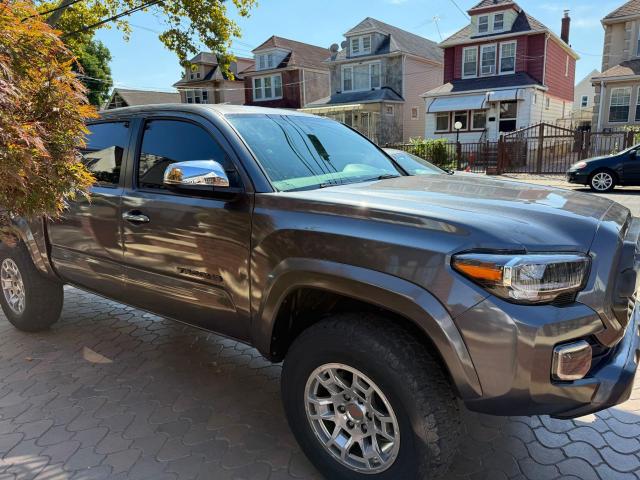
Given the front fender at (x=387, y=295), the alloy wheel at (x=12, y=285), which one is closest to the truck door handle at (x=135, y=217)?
the front fender at (x=387, y=295)

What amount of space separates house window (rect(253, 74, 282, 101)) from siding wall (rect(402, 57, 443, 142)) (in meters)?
9.29

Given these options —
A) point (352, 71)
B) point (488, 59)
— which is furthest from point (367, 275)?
point (352, 71)

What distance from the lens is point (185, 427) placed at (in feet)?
10.0

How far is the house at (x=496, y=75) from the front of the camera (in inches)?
970

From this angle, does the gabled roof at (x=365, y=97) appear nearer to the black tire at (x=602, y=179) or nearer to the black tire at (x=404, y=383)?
the black tire at (x=602, y=179)

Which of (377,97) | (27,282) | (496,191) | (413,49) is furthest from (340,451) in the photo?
(413,49)

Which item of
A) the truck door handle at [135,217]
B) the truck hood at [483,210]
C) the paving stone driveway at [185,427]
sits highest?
the truck hood at [483,210]

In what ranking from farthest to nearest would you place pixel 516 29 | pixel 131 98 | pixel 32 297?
pixel 131 98 → pixel 516 29 → pixel 32 297

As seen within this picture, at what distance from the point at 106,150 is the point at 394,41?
29.1 m

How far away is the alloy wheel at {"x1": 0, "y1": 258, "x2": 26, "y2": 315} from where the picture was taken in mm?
4398

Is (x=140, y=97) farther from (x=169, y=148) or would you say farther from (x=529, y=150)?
(x=169, y=148)

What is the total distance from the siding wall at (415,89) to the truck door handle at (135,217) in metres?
29.2

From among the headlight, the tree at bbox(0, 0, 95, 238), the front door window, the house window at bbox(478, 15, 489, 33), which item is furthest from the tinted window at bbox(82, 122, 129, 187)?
the house window at bbox(478, 15, 489, 33)

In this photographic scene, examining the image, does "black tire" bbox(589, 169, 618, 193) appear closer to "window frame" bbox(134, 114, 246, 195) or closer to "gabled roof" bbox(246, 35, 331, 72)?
"window frame" bbox(134, 114, 246, 195)
